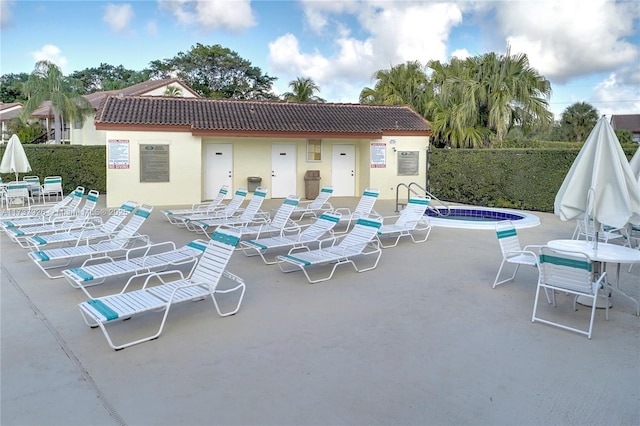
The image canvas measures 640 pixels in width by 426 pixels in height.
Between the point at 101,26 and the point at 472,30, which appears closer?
the point at 101,26

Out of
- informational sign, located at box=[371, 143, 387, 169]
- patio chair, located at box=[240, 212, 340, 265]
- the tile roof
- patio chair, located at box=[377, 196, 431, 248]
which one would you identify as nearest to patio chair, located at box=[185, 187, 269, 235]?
patio chair, located at box=[240, 212, 340, 265]

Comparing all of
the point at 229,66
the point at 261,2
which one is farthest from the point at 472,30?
the point at 229,66

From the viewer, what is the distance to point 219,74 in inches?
1695

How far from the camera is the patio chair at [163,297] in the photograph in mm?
4871

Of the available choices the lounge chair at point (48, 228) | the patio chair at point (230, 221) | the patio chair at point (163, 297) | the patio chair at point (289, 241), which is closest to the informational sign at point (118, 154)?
the lounge chair at point (48, 228)

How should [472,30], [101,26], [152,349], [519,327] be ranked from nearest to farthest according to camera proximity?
[152,349] → [519,327] → [101,26] → [472,30]

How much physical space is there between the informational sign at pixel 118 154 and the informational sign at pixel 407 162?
10246 millimetres

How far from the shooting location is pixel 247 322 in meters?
5.60

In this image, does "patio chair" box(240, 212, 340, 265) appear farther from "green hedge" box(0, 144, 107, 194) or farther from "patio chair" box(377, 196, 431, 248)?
"green hedge" box(0, 144, 107, 194)

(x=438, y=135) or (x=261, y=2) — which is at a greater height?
(x=261, y=2)

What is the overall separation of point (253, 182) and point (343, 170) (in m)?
3.88

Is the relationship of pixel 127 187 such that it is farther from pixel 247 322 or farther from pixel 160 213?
pixel 247 322

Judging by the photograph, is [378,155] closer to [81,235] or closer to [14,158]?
[14,158]

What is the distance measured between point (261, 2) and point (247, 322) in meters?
14.7
